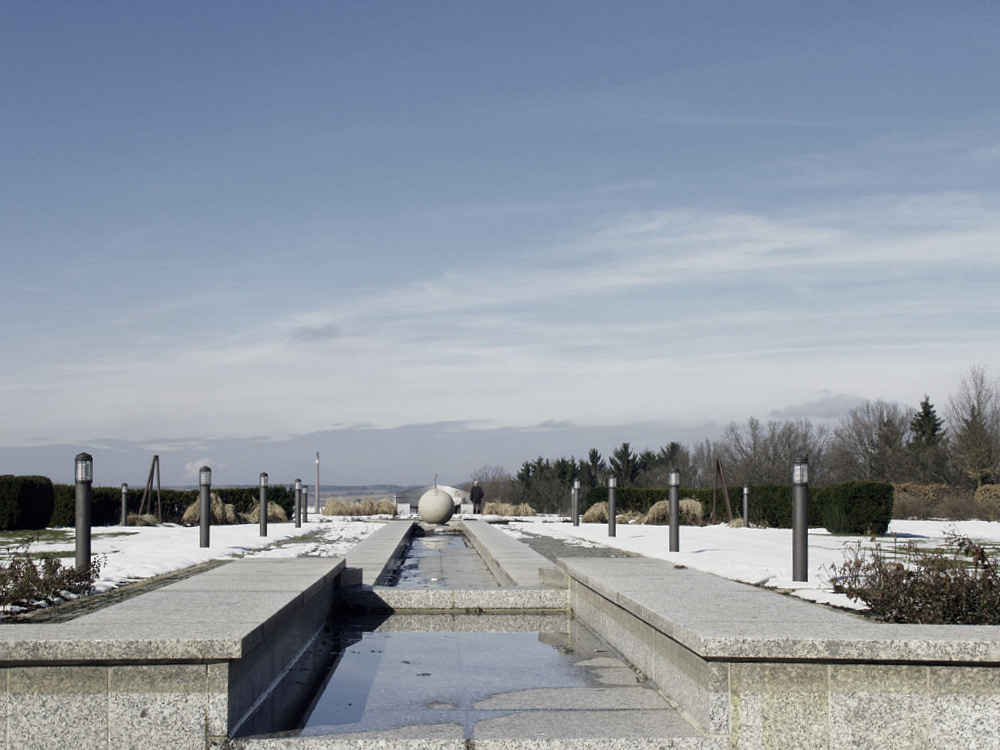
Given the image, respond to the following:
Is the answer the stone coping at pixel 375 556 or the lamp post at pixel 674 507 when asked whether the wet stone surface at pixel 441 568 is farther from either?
the lamp post at pixel 674 507

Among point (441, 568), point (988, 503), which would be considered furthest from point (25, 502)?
point (988, 503)

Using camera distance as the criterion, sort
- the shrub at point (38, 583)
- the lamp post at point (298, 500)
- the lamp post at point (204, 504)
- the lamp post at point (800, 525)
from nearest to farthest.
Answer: the shrub at point (38, 583), the lamp post at point (800, 525), the lamp post at point (204, 504), the lamp post at point (298, 500)

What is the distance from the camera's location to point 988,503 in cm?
3219

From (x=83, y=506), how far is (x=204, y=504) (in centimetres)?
603

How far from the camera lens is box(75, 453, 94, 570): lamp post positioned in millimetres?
9849

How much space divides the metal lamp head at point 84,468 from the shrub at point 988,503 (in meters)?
28.9

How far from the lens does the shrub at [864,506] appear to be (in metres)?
21.6

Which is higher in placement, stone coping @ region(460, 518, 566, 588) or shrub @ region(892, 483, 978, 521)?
stone coping @ region(460, 518, 566, 588)

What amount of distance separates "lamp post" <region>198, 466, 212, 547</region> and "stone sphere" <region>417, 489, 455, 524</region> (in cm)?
1223

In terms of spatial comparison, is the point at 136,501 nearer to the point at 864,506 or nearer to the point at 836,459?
the point at 864,506

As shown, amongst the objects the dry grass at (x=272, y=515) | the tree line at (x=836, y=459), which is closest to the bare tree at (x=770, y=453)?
the tree line at (x=836, y=459)

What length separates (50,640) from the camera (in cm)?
409

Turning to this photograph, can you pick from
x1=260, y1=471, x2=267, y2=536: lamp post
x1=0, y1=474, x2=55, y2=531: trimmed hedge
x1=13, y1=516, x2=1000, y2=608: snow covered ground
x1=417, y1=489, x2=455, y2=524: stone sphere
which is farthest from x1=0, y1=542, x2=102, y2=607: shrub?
x1=417, y1=489, x2=455, y2=524: stone sphere

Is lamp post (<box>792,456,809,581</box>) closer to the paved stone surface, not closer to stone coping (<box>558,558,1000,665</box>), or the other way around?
the paved stone surface
